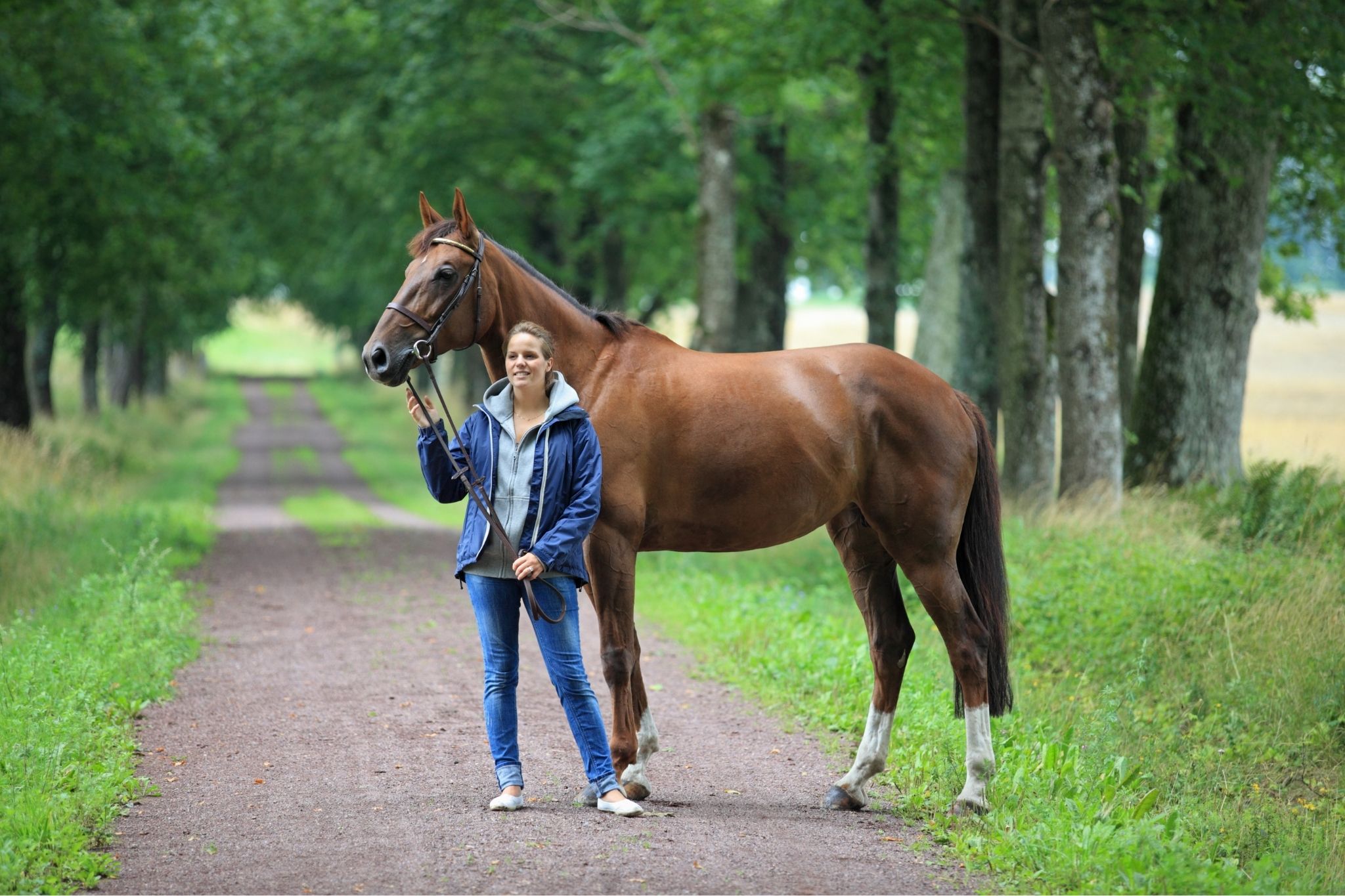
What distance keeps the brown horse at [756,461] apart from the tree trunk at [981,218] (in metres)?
7.44

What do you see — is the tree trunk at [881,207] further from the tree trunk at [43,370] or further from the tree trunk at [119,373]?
the tree trunk at [119,373]

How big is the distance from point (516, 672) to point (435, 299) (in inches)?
64.7

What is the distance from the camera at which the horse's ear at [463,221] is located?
546 centimetres

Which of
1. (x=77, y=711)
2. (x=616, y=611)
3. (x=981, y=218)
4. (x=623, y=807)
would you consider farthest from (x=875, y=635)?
(x=981, y=218)

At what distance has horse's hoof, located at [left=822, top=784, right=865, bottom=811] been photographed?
580 cm

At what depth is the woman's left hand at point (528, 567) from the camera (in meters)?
5.14

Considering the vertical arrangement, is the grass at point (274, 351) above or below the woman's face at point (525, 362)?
below

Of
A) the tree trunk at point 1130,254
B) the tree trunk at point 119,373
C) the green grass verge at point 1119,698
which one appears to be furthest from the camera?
the tree trunk at point 119,373

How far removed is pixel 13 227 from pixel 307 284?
2727 cm

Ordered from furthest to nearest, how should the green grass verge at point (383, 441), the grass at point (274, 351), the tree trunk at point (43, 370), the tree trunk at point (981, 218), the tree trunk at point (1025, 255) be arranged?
the grass at point (274, 351), the tree trunk at point (43, 370), the green grass verge at point (383, 441), the tree trunk at point (981, 218), the tree trunk at point (1025, 255)

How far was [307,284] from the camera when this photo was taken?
45.2 metres

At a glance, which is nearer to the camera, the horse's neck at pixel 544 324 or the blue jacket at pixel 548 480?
the blue jacket at pixel 548 480

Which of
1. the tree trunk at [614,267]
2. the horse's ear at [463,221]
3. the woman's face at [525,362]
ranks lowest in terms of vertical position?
the woman's face at [525,362]

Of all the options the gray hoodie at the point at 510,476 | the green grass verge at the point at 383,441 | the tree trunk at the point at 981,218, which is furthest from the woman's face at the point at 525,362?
the tree trunk at the point at 981,218
